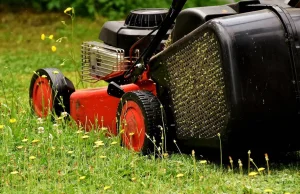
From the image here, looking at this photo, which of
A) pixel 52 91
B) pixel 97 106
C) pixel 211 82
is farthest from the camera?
pixel 52 91

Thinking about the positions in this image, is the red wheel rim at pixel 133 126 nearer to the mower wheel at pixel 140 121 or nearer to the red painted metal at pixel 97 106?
the mower wheel at pixel 140 121

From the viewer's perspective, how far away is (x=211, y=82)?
3.58 m

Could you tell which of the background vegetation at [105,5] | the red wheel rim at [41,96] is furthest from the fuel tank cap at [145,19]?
the background vegetation at [105,5]

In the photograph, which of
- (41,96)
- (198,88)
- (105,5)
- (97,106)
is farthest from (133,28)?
(105,5)

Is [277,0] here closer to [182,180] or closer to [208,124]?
[208,124]

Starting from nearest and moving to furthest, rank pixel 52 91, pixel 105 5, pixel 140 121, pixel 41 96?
1. pixel 140 121
2. pixel 52 91
3. pixel 41 96
4. pixel 105 5

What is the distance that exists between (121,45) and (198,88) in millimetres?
915

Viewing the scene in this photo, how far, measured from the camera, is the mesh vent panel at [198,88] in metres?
3.54

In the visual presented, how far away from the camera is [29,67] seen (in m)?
6.98

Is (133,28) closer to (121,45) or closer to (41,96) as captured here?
(121,45)

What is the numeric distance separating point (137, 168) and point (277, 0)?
1.02 meters

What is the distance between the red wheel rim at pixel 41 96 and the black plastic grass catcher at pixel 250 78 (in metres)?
1.28

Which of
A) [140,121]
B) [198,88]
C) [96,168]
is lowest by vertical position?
[96,168]

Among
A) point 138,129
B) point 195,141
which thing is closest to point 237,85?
point 195,141
